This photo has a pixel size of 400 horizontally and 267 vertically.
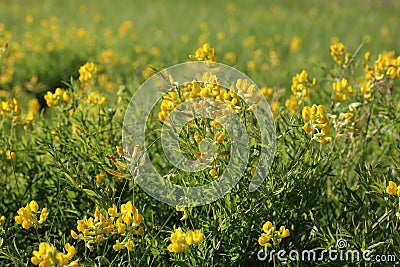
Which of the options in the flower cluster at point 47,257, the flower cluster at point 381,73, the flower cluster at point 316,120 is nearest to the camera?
the flower cluster at point 47,257

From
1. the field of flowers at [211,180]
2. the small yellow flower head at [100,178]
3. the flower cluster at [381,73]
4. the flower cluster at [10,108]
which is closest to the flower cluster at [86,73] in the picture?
the field of flowers at [211,180]

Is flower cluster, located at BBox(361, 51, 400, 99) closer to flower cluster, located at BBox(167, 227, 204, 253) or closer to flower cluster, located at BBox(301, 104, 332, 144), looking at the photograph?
flower cluster, located at BBox(301, 104, 332, 144)

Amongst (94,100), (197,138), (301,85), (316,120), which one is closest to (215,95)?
(197,138)

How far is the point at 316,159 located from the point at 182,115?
1.51 ft

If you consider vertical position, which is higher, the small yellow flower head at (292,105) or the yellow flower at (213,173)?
the yellow flower at (213,173)

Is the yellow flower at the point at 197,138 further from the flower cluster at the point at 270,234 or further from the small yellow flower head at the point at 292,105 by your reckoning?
the small yellow flower head at the point at 292,105

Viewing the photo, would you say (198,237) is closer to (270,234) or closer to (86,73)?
(270,234)

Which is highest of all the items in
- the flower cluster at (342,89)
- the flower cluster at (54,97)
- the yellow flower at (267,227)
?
the flower cluster at (54,97)

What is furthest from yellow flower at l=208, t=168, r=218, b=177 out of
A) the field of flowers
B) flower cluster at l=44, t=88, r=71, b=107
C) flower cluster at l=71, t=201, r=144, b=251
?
flower cluster at l=44, t=88, r=71, b=107

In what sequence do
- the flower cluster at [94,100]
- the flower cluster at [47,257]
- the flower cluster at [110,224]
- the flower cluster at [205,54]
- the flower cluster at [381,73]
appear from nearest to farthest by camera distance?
the flower cluster at [47,257] → the flower cluster at [110,224] → the flower cluster at [205,54] → the flower cluster at [381,73] → the flower cluster at [94,100]

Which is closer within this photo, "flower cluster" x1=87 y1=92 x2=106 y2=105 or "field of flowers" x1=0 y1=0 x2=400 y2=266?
"field of flowers" x1=0 y1=0 x2=400 y2=266

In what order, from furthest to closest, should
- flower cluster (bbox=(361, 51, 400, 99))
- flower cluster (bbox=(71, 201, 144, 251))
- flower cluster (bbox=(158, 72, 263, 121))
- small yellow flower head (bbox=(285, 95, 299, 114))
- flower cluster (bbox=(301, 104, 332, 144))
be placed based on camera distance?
small yellow flower head (bbox=(285, 95, 299, 114)), flower cluster (bbox=(361, 51, 400, 99)), flower cluster (bbox=(158, 72, 263, 121)), flower cluster (bbox=(301, 104, 332, 144)), flower cluster (bbox=(71, 201, 144, 251))

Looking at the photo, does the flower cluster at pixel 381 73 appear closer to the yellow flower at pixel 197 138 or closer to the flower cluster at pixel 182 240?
the yellow flower at pixel 197 138

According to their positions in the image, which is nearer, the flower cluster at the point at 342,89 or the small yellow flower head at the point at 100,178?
the small yellow flower head at the point at 100,178
